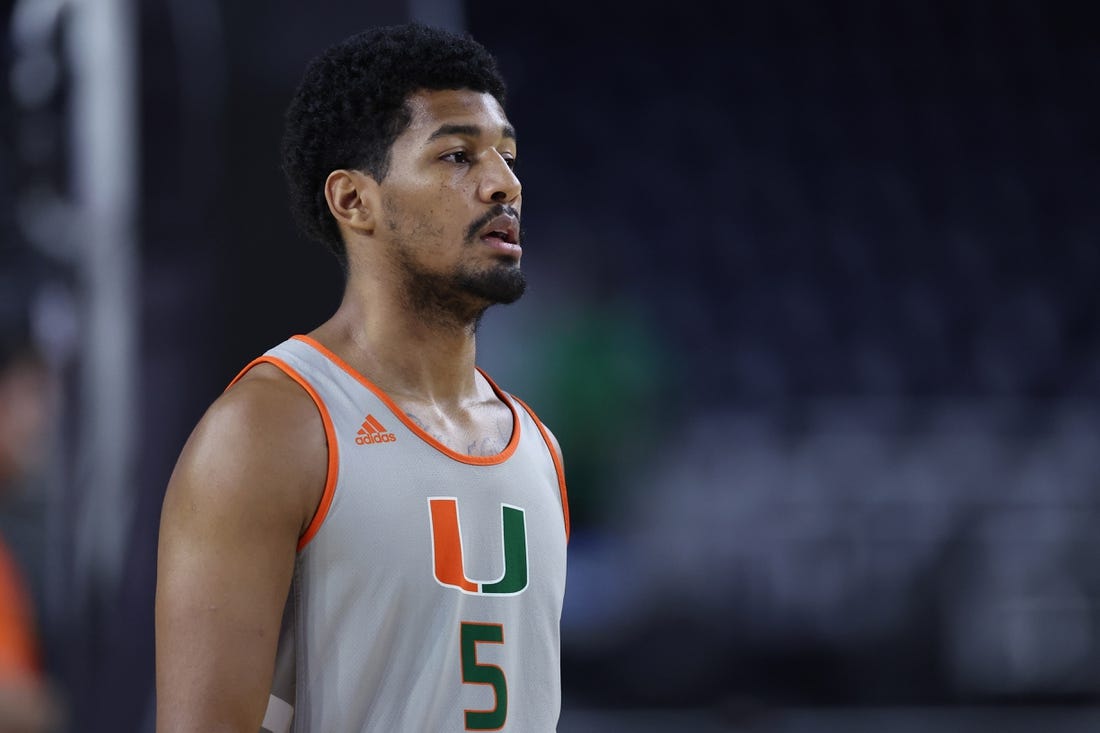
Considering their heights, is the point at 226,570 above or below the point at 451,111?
below

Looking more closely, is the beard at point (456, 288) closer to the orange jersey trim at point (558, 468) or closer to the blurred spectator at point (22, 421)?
the orange jersey trim at point (558, 468)

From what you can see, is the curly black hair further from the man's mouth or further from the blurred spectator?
the blurred spectator

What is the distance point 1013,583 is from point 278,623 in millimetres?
6616

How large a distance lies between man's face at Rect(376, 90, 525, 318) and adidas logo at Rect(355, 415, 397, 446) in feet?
0.73

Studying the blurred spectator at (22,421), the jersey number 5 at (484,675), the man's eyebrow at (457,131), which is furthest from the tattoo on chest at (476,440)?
the blurred spectator at (22,421)

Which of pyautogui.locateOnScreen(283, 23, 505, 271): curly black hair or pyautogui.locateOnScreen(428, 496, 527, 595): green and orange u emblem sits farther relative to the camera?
pyautogui.locateOnScreen(283, 23, 505, 271): curly black hair

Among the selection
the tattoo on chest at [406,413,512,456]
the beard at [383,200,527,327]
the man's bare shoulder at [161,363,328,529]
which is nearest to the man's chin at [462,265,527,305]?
the beard at [383,200,527,327]

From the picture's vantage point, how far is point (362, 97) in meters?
2.01

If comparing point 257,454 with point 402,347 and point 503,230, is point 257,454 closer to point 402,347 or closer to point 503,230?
point 402,347

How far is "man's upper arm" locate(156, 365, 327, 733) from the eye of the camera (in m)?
1.64

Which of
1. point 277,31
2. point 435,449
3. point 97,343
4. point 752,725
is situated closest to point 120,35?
point 277,31

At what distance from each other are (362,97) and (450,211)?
225 millimetres

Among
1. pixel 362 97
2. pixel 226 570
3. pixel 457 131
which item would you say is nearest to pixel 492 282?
pixel 457 131

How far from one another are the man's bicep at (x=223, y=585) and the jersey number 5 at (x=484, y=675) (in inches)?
10.2
